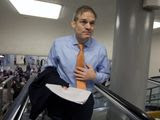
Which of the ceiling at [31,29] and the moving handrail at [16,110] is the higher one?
the ceiling at [31,29]

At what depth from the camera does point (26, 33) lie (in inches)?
319

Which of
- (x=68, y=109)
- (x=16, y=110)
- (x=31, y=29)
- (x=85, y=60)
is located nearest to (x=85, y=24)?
(x=85, y=60)

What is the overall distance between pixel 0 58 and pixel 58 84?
6346mm

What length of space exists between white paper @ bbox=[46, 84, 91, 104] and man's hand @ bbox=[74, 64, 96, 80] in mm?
108

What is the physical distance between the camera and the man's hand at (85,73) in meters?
1.66

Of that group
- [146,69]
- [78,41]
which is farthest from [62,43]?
[146,69]

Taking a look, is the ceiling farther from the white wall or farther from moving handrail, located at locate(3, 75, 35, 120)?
moving handrail, located at locate(3, 75, 35, 120)

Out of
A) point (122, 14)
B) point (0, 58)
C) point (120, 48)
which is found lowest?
point (0, 58)

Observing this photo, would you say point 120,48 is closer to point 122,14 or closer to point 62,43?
point 122,14

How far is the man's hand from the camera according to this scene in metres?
1.66

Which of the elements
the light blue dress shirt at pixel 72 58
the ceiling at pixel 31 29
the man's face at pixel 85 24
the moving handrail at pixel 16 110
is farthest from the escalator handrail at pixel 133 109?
the ceiling at pixel 31 29

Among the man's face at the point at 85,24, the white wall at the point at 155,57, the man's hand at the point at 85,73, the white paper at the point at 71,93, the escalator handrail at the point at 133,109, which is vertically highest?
the man's face at the point at 85,24

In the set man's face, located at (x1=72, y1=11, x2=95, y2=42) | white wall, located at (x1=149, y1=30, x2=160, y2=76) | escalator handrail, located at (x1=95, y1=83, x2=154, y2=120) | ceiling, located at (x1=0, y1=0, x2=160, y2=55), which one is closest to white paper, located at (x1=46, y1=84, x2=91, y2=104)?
escalator handrail, located at (x1=95, y1=83, x2=154, y2=120)

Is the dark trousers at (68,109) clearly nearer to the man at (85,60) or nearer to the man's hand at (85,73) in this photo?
the man at (85,60)
